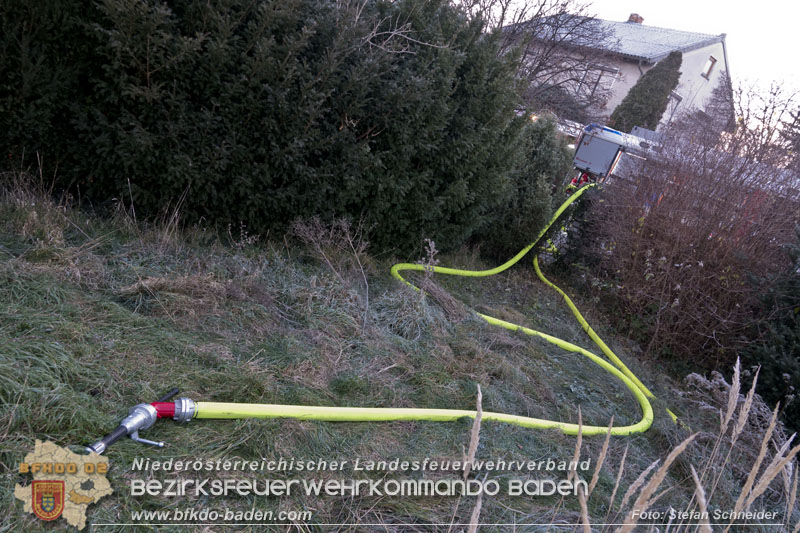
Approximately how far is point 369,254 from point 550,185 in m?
3.16

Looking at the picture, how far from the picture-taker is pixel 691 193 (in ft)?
18.6

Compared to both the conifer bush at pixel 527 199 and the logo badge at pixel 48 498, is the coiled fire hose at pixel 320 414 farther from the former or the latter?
the conifer bush at pixel 527 199

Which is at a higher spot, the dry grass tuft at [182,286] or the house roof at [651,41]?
the house roof at [651,41]

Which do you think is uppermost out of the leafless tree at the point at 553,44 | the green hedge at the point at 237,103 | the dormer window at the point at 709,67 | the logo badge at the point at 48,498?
the dormer window at the point at 709,67

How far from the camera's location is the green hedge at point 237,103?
11.7 ft

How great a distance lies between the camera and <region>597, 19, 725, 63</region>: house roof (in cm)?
2373

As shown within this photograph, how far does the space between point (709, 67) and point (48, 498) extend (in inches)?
1310

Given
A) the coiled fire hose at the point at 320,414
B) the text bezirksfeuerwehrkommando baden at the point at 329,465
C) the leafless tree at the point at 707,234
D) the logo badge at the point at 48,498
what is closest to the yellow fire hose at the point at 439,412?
the coiled fire hose at the point at 320,414

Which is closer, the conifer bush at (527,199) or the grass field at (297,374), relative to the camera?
the grass field at (297,374)

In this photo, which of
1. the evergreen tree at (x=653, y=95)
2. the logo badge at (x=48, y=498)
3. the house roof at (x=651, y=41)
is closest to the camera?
the logo badge at (x=48, y=498)

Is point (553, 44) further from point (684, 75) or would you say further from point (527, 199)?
point (684, 75)

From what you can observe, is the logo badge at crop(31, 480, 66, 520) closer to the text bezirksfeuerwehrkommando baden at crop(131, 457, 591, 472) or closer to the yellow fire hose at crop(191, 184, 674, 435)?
the text bezirksfeuerwehrkommando baden at crop(131, 457, 591, 472)

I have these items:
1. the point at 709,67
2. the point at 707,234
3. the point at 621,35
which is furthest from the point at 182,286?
the point at 709,67

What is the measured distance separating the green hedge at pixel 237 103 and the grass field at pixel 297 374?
328 millimetres
